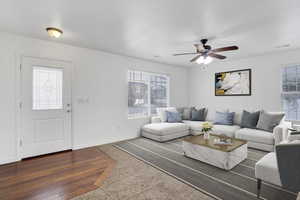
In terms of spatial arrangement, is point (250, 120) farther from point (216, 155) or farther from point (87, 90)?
point (87, 90)

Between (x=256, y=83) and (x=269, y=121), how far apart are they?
140cm

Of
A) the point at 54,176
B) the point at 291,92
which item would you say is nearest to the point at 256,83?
the point at 291,92

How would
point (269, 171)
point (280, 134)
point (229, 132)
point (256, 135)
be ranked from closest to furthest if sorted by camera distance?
point (269, 171), point (280, 134), point (256, 135), point (229, 132)

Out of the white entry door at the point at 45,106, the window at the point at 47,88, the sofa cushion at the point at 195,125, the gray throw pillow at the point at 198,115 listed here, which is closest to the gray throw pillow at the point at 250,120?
the sofa cushion at the point at 195,125

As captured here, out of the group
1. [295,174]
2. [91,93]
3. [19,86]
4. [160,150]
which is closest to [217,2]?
[295,174]

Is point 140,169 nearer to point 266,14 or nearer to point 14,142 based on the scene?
point 14,142

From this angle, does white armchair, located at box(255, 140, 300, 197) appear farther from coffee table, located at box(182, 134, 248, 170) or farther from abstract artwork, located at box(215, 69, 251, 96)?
abstract artwork, located at box(215, 69, 251, 96)

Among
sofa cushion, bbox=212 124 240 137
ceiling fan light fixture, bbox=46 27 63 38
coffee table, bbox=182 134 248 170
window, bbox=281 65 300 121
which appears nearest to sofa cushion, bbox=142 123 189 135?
sofa cushion, bbox=212 124 240 137

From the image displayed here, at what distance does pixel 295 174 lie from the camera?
1.46 meters

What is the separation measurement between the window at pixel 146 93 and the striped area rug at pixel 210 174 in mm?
1479

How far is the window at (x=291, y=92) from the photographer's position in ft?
13.1

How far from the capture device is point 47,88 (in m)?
3.33

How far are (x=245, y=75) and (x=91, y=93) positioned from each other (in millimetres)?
4591

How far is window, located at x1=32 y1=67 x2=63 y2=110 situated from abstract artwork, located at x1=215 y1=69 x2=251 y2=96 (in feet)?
15.9
